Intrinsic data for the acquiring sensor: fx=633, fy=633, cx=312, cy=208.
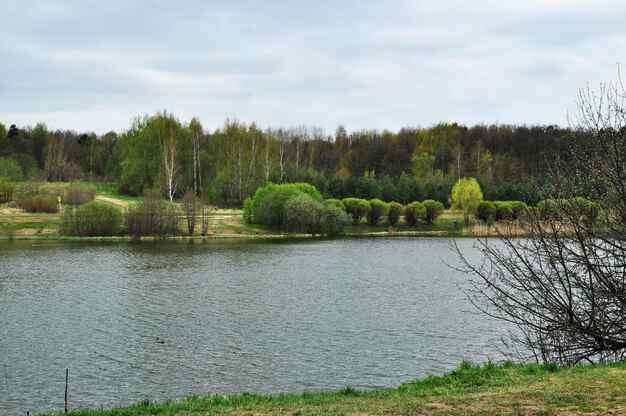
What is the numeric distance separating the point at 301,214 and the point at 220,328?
5122 centimetres

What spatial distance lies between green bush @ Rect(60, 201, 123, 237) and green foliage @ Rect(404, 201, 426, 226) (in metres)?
36.9

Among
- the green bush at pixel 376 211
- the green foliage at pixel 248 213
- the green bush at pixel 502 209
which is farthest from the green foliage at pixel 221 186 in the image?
the green bush at pixel 502 209

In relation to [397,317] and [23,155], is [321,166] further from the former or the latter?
[397,317]

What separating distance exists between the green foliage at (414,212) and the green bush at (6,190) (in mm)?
50805

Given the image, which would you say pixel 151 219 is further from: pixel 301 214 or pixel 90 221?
pixel 301 214

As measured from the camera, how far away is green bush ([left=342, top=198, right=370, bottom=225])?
81.8 m

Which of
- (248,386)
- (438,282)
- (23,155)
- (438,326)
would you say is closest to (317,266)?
(438,282)

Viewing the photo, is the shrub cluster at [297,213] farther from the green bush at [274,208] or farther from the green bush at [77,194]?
the green bush at [77,194]

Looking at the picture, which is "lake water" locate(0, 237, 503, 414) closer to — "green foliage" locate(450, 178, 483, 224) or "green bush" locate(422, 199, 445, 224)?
"green foliage" locate(450, 178, 483, 224)

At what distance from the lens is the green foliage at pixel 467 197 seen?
82.1 metres

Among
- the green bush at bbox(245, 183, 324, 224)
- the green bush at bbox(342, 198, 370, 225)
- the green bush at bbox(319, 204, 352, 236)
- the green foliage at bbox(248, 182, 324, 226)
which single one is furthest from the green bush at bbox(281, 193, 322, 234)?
the green bush at bbox(342, 198, 370, 225)

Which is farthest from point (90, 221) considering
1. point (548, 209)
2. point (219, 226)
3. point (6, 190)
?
point (548, 209)

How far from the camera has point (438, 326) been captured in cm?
2414

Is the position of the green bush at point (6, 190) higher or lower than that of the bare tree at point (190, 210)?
higher
